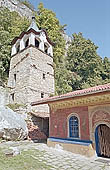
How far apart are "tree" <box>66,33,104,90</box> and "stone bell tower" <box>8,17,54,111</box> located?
9633 mm

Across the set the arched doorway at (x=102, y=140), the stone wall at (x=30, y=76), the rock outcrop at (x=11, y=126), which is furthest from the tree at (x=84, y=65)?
the arched doorway at (x=102, y=140)

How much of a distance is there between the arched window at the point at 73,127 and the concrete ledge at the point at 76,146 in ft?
1.23

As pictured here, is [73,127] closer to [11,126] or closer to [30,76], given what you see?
[11,126]

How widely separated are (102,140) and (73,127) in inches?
63.3

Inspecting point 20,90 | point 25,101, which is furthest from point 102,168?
point 20,90

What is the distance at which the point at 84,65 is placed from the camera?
25891 mm

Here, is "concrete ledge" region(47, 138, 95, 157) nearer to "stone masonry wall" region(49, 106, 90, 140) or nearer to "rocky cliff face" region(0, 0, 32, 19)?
"stone masonry wall" region(49, 106, 90, 140)

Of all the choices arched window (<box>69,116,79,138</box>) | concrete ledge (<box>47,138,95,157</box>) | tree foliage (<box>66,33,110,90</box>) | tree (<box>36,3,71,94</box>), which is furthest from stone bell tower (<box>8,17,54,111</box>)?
tree foliage (<box>66,33,110,90</box>)

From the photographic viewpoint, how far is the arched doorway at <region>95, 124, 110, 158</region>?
6.16 meters

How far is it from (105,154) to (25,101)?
842cm

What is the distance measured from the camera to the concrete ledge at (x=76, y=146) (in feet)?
19.9

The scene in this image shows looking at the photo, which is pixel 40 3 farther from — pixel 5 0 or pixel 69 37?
pixel 69 37

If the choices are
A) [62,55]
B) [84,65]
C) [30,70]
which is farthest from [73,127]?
[84,65]

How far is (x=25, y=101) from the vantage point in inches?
486
